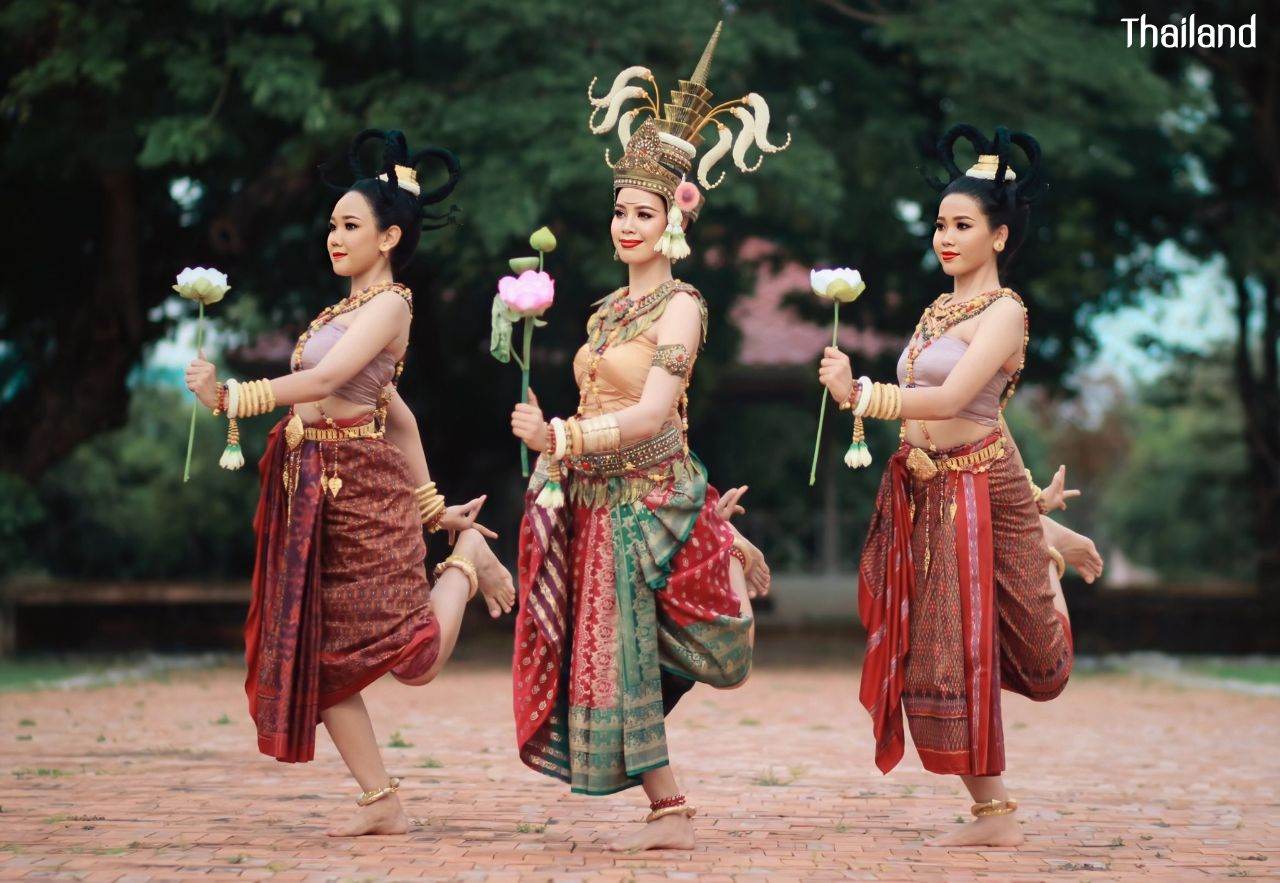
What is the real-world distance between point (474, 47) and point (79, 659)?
666cm

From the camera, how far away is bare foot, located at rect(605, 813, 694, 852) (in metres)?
5.77

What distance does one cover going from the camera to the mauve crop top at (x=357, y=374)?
6090 mm

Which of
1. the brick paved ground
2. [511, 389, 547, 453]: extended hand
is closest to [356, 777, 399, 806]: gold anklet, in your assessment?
the brick paved ground

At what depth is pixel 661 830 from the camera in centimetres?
579

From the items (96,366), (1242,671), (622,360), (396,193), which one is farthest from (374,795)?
(1242,671)

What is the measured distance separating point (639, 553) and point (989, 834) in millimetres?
1505

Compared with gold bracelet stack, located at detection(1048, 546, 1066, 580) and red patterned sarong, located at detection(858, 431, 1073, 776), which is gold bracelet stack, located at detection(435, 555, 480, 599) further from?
gold bracelet stack, located at detection(1048, 546, 1066, 580)

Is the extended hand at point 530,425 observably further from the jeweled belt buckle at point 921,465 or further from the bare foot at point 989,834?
the bare foot at point 989,834

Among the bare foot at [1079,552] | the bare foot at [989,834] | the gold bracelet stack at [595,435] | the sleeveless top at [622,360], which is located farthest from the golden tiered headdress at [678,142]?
the bare foot at [989,834]

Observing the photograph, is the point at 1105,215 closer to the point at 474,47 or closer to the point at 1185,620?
the point at 1185,620

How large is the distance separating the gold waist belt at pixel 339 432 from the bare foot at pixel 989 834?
2.32 m

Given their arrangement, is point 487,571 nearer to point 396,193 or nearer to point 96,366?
point 396,193

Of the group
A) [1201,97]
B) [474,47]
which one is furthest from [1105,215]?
[474,47]

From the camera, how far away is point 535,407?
541cm
